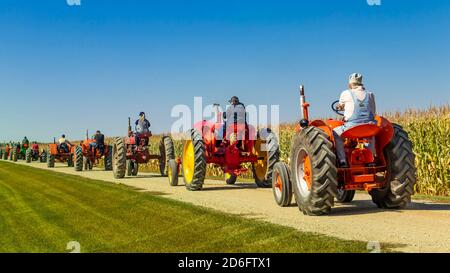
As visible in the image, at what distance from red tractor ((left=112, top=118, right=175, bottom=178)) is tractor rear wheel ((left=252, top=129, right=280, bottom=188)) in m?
5.75

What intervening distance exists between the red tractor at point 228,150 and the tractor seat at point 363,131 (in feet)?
16.9

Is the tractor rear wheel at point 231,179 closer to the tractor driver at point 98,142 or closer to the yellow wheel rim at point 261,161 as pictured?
the yellow wheel rim at point 261,161

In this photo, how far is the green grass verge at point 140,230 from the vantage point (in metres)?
5.88

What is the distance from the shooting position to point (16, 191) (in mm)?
14148

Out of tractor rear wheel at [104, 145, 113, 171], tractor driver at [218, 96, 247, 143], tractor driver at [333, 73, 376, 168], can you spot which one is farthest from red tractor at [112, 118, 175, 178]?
tractor driver at [333, 73, 376, 168]

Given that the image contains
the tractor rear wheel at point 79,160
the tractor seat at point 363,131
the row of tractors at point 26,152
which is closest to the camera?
A: the tractor seat at point 363,131

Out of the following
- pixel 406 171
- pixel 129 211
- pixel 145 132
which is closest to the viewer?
pixel 406 171

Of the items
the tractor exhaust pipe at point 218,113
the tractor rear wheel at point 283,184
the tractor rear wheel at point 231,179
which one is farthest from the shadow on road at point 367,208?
the tractor rear wheel at point 231,179

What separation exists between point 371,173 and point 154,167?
23.0m

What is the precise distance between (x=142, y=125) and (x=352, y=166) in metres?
14.0

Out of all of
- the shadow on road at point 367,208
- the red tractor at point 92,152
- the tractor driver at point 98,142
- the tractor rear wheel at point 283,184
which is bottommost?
the shadow on road at point 367,208
